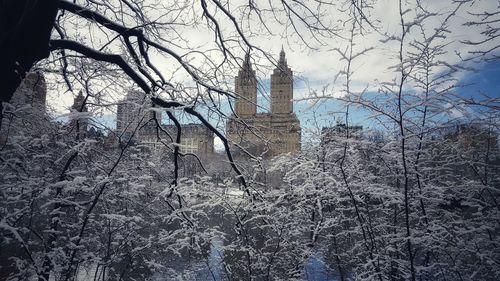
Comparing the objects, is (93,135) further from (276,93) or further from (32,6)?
(276,93)

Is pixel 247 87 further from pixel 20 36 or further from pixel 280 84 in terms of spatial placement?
pixel 20 36

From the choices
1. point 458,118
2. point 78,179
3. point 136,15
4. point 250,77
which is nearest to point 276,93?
point 250,77

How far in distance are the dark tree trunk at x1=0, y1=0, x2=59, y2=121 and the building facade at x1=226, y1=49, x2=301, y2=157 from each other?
94.7 inches

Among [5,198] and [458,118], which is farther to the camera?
[458,118]

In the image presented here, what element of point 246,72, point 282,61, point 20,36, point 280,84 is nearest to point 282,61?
point 282,61

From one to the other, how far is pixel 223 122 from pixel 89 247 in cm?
298

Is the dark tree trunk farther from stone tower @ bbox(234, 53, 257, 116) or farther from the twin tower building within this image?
stone tower @ bbox(234, 53, 257, 116)

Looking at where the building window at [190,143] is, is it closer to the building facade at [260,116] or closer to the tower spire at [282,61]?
the building facade at [260,116]

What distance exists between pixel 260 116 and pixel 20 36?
2929 mm

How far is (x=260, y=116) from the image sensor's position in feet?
15.1

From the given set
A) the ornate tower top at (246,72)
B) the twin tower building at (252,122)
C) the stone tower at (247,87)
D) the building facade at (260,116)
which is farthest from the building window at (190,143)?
the ornate tower top at (246,72)

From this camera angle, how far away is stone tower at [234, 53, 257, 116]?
4535mm

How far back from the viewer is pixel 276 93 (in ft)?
15.0

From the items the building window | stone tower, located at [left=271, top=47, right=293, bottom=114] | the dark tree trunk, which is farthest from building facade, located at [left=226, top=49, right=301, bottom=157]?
the dark tree trunk
